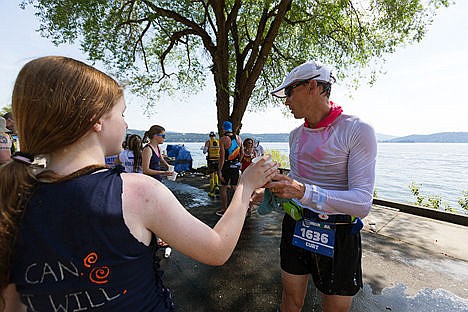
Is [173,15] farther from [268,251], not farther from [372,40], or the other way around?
[268,251]

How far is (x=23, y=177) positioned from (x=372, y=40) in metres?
10.7

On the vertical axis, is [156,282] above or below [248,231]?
above

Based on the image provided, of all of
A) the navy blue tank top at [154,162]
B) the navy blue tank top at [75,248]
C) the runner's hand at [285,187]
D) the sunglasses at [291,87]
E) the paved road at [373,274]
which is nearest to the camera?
the navy blue tank top at [75,248]

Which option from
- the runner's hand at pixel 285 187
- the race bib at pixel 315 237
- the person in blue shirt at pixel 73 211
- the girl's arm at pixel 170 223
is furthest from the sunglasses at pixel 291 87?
the person in blue shirt at pixel 73 211

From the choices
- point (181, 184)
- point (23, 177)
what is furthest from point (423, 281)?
point (181, 184)

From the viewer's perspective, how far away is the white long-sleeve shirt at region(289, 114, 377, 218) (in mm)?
1607

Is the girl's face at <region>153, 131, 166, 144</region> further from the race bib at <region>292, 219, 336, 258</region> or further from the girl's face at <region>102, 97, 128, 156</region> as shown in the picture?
the girl's face at <region>102, 97, 128, 156</region>

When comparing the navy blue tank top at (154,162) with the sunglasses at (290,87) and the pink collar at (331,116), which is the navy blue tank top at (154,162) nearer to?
the sunglasses at (290,87)

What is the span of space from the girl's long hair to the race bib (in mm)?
1620

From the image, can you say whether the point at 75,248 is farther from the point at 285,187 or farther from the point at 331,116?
the point at 331,116

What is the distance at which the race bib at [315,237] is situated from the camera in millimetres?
1761

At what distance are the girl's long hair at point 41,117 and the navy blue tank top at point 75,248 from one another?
4 cm

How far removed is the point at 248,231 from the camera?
5.20 m

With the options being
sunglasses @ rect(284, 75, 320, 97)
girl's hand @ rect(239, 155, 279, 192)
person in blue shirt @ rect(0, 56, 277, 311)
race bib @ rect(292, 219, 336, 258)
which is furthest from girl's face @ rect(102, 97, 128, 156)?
race bib @ rect(292, 219, 336, 258)
